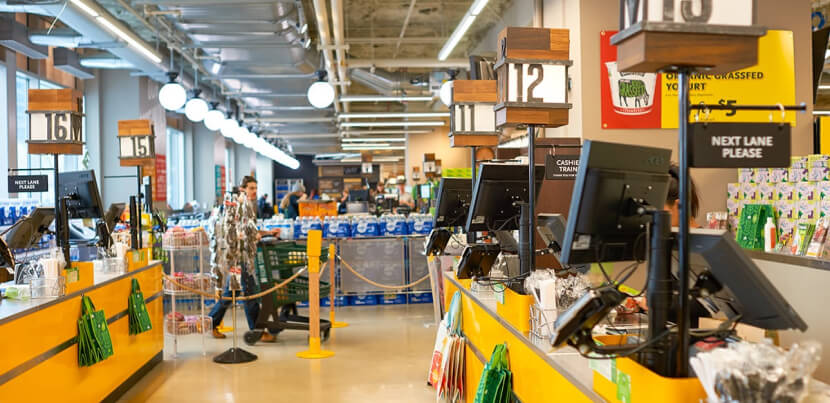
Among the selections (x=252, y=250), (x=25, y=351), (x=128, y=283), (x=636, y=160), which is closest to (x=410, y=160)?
(x=252, y=250)

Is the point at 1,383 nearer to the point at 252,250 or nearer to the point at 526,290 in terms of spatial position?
the point at 526,290

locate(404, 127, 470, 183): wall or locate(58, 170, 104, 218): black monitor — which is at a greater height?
locate(404, 127, 470, 183): wall

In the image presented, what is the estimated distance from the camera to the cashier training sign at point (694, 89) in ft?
20.1

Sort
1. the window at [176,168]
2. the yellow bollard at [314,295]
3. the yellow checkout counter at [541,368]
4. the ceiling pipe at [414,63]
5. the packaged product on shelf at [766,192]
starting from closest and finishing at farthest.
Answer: the yellow checkout counter at [541,368]
the packaged product on shelf at [766,192]
the yellow bollard at [314,295]
the ceiling pipe at [414,63]
the window at [176,168]

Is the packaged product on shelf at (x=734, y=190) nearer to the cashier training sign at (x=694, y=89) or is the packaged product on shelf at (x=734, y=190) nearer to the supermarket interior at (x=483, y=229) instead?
the supermarket interior at (x=483, y=229)

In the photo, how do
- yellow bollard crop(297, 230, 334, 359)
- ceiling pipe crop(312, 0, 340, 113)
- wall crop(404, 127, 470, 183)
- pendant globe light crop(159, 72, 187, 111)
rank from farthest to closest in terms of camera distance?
wall crop(404, 127, 470, 183)
pendant globe light crop(159, 72, 187, 111)
ceiling pipe crop(312, 0, 340, 113)
yellow bollard crop(297, 230, 334, 359)

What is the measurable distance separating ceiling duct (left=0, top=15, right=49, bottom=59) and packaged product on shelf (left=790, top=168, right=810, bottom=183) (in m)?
8.69

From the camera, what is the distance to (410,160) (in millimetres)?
24953

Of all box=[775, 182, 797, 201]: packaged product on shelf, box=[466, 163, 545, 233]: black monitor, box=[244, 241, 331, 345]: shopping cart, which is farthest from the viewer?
box=[244, 241, 331, 345]: shopping cart

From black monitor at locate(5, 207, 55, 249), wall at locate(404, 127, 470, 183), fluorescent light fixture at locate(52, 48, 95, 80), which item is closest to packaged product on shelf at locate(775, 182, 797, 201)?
black monitor at locate(5, 207, 55, 249)

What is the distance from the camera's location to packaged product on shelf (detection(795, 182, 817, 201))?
16.6 ft

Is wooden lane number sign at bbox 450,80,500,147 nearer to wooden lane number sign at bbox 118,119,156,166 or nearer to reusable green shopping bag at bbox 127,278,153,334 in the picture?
reusable green shopping bag at bbox 127,278,153,334

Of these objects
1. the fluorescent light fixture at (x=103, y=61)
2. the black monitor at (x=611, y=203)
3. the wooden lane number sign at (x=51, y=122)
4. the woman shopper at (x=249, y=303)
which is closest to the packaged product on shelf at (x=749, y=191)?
the black monitor at (x=611, y=203)

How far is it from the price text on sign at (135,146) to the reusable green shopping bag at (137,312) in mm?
1633
